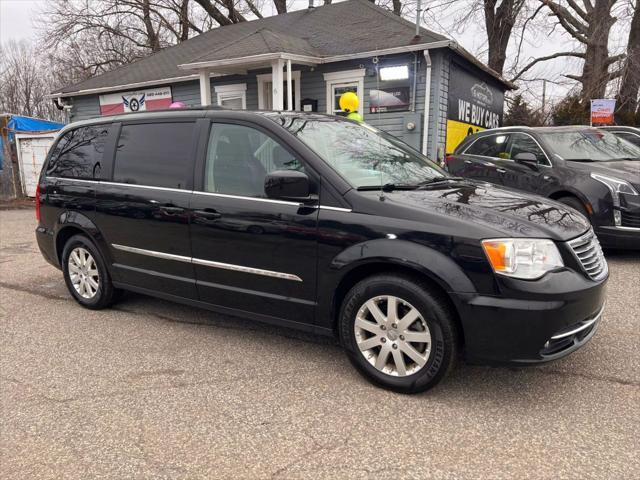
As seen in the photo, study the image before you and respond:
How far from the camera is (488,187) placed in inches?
139

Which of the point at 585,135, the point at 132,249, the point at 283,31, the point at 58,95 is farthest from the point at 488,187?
the point at 58,95

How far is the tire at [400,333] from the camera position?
2.72m

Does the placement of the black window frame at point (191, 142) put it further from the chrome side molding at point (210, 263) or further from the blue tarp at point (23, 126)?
the blue tarp at point (23, 126)

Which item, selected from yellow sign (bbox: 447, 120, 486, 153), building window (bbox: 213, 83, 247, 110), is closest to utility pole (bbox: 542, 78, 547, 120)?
yellow sign (bbox: 447, 120, 486, 153)

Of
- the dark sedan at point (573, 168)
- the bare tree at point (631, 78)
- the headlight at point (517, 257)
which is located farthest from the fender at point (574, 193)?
the bare tree at point (631, 78)

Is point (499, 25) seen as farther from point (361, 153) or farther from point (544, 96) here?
point (361, 153)

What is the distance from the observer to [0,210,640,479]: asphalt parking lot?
7.50ft

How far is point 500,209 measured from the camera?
9.49ft

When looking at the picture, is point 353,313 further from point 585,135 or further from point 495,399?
point 585,135

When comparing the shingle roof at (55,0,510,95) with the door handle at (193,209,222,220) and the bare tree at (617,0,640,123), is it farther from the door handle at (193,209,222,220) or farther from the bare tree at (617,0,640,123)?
the bare tree at (617,0,640,123)

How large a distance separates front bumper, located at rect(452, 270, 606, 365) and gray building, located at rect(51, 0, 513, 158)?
7859 mm

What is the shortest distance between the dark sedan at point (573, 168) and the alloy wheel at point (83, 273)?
517 cm

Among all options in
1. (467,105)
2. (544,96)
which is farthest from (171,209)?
(544,96)

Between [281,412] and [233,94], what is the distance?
1193cm
